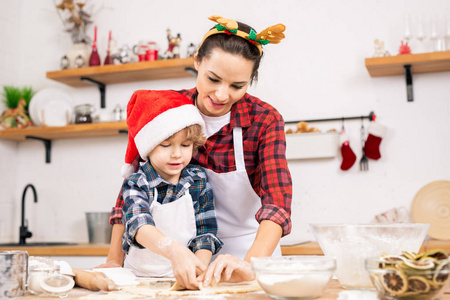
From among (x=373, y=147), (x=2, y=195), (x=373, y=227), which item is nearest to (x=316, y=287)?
(x=373, y=227)

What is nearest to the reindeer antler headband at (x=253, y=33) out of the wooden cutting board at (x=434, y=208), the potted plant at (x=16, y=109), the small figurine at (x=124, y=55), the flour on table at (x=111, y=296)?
the flour on table at (x=111, y=296)

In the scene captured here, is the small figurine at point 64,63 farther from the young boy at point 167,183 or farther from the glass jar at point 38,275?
the glass jar at point 38,275

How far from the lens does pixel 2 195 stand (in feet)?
10.8

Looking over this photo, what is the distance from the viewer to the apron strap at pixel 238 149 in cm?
140

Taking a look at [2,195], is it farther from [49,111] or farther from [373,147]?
[373,147]

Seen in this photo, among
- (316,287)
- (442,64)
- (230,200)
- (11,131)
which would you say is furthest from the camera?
(11,131)

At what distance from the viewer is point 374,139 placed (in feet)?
8.85

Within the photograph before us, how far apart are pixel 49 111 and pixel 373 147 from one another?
1.95 metres

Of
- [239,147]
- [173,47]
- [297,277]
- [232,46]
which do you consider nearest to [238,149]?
[239,147]

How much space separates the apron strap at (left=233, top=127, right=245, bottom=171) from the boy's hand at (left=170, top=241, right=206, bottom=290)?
1.54 feet

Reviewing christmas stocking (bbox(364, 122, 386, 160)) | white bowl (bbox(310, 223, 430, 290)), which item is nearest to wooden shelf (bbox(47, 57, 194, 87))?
christmas stocking (bbox(364, 122, 386, 160))

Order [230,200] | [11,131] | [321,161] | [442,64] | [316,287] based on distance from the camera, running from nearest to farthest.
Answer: [316,287], [230,200], [442,64], [321,161], [11,131]

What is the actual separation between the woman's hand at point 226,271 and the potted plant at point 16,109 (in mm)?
2616

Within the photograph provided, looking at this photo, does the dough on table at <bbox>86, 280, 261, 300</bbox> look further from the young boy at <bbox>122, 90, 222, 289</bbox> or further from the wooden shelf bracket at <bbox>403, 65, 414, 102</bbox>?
the wooden shelf bracket at <bbox>403, 65, 414, 102</bbox>
